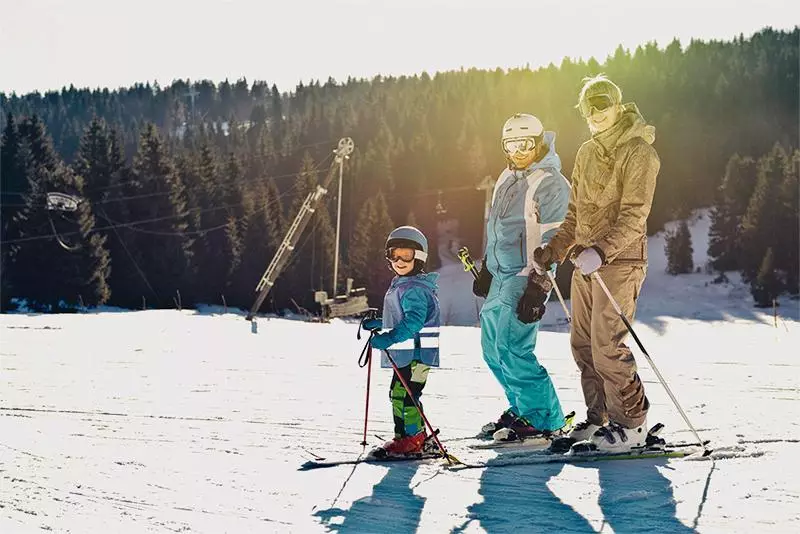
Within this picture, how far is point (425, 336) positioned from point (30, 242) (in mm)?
40495

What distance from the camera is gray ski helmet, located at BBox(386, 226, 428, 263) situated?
15.7 ft

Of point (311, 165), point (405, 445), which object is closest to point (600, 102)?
point (405, 445)

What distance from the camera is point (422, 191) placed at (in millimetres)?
74625

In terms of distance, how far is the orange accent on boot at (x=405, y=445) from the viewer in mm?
4680

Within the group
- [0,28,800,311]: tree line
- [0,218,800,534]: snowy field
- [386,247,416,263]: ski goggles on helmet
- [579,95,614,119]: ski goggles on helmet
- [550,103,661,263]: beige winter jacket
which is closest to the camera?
[0,218,800,534]: snowy field

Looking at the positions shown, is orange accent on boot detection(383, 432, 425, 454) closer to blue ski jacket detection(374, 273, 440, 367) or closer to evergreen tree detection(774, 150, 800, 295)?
blue ski jacket detection(374, 273, 440, 367)

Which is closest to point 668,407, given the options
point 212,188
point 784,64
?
point 212,188

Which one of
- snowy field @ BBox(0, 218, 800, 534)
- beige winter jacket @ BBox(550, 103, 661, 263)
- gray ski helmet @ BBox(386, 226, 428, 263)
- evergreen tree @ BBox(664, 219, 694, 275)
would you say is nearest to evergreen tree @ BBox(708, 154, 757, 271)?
evergreen tree @ BBox(664, 219, 694, 275)

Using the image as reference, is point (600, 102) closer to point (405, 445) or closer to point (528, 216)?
point (528, 216)

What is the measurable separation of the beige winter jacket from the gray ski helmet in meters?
0.71

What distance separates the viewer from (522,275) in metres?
5.10

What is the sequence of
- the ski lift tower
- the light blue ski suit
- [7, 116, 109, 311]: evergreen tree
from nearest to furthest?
1. the light blue ski suit
2. the ski lift tower
3. [7, 116, 109, 311]: evergreen tree

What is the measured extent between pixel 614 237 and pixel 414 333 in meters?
1.13

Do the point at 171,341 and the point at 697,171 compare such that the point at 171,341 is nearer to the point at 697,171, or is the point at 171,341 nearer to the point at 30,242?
the point at 30,242
